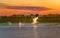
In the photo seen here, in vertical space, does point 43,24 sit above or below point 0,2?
below

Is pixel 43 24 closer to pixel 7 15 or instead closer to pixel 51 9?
pixel 51 9

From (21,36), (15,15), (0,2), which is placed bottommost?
(21,36)

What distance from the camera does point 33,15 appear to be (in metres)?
1.80

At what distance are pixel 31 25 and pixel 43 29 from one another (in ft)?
0.57

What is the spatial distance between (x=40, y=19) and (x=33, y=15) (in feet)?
0.37

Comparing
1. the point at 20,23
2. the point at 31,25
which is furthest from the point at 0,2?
the point at 31,25

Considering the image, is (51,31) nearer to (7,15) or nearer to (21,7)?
(21,7)

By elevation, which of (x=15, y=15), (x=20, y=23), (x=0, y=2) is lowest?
(x=20, y=23)

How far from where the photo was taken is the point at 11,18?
1.79m

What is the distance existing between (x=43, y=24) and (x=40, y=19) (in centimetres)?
8

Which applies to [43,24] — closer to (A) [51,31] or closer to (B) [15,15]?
(A) [51,31]

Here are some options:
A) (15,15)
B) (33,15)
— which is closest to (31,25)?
(33,15)

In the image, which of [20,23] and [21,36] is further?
[20,23]

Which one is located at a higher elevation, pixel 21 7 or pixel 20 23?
pixel 21 7
